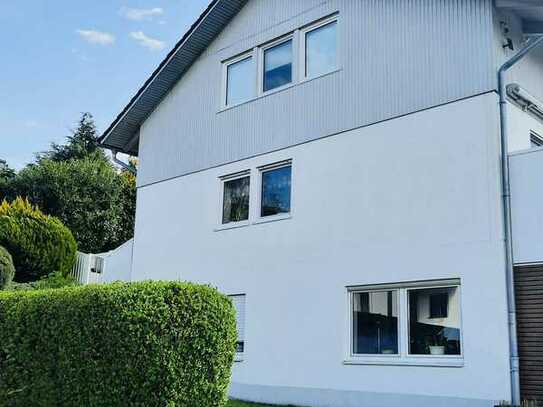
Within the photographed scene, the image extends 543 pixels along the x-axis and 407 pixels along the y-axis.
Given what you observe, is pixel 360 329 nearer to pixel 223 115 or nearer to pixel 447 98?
pixel 447 98

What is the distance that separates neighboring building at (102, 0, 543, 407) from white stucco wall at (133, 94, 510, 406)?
30mm

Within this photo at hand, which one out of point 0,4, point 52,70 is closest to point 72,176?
point 52,70

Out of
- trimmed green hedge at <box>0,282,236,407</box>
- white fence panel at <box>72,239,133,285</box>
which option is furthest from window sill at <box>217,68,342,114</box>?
trimmed green hedge at <box>0,282,236,407</box>

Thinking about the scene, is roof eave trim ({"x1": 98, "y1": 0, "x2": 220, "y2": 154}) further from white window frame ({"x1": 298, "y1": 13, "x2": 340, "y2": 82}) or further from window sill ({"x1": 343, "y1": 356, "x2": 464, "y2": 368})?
window sill ({"x1": 343, "y1": 356, "x2": 464, "y2": 368})

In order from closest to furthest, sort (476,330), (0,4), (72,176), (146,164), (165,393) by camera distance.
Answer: (165,393), (476,330), (0,4), (146,164), (72,176)

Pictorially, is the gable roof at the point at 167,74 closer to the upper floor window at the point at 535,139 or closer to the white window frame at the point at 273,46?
the white window frame at the point at 273,46

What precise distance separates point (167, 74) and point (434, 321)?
9.67 meters

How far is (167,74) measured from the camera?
57.5ft

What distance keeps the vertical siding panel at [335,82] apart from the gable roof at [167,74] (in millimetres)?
200

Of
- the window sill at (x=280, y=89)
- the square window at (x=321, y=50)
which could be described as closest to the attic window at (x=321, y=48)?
the square window at (x=321, y=50)

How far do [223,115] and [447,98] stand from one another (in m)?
6.07

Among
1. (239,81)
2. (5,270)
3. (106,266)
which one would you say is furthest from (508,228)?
(106,266)

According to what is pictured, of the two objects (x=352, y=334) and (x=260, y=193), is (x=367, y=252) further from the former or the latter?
(x=260, y=193)

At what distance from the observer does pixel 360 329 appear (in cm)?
1245
